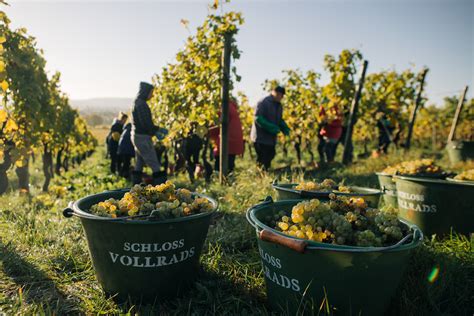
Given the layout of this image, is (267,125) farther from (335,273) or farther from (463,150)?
(463,150)

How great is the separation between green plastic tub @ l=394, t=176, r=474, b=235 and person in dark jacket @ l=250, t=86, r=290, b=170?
2718 millimetres

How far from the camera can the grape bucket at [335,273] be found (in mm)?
1349

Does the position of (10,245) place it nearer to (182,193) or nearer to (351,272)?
(182,193)

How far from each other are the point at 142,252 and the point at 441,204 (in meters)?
2.51

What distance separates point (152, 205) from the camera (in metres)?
1.82

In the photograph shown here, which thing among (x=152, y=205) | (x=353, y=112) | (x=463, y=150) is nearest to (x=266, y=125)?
(x=353, y=112)

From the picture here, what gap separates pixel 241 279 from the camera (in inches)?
82.9

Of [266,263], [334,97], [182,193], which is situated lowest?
[266,263]

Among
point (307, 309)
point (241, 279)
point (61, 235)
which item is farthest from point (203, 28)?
point (307, 309)

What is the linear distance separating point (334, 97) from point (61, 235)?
723cm

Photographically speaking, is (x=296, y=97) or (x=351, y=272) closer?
(x=351, y=272)

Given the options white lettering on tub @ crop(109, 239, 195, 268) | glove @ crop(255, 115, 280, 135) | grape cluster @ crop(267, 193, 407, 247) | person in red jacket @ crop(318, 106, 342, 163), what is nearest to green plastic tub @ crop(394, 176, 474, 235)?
grape cluster @ crop(267, 193, 407, 247)

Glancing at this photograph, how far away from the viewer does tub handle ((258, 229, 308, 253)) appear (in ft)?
4.43

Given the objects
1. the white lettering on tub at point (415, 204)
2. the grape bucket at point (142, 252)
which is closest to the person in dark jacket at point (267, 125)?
the white lettering on tub at point (415, 204)
